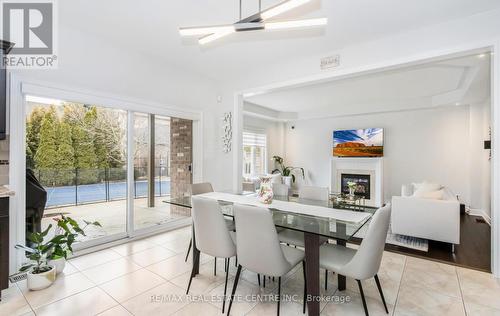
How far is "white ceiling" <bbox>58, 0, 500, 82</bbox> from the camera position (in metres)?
2.29

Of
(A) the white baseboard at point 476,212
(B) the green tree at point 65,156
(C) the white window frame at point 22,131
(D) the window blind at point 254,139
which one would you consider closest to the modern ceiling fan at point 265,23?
(C) the white window frame at point 22,131

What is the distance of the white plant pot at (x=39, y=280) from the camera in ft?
7.01

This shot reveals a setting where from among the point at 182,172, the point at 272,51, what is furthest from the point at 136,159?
the point at 272,51

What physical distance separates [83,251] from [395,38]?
15.1 feet

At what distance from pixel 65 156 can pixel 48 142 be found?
0.87ft

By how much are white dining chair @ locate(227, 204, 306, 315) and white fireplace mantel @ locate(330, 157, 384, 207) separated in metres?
4.91

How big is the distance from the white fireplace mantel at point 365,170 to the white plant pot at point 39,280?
601 cm

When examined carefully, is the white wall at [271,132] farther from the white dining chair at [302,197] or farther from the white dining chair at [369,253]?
the white dining chair at [369,253]

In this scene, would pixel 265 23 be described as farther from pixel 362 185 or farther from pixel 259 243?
pixel 362 185

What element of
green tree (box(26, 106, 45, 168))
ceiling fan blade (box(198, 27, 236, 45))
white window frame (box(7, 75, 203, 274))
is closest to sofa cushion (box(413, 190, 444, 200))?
ceiling fan blade (box(198, 27, 236, 45))

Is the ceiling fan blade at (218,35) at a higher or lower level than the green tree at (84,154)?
higher

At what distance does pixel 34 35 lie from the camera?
99.4 inches

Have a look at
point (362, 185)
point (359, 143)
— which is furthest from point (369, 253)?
point (359, 143)

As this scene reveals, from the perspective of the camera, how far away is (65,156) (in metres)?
3.04
